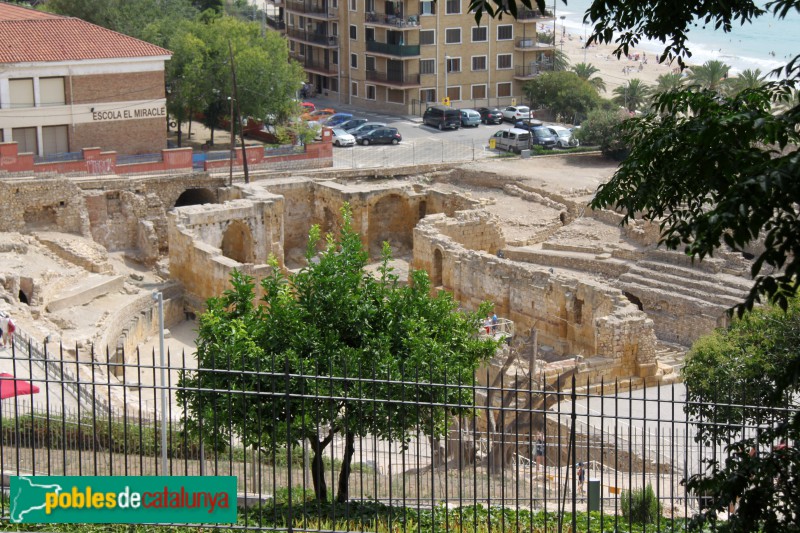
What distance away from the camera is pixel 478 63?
62.0 metres

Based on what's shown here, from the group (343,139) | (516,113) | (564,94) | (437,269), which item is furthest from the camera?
(564,94)

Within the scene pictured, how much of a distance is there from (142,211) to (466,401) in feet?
86.3

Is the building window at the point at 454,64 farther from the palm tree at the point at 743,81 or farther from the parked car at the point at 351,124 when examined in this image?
the palm tree at the point at 743,81

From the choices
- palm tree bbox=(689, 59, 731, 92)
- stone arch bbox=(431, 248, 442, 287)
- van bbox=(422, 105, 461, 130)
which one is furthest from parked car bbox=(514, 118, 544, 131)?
stone arch bbox=(431, 248, 442, 287)

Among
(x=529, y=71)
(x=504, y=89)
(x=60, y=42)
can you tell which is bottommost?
(x=504, y=89)

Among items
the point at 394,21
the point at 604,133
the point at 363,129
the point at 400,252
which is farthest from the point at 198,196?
the point at 394,21

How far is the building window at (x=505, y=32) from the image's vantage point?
61531 millimetres

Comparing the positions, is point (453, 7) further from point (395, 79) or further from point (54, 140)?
point (54, 140)

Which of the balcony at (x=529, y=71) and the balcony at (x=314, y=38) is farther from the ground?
the balcony at (x=314, y=38)

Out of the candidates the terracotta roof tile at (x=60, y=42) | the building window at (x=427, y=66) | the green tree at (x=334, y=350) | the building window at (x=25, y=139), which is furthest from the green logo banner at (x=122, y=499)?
the building window at (x=427, y=66)

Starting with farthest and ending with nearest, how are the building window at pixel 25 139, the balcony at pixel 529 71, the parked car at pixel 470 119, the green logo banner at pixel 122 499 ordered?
the balcony at pixel 529 71, the parked car at pixel 470 119, the building window at pixel 25 139, the green logo banner at pixel 122 499

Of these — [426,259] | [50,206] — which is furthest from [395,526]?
[50,206]

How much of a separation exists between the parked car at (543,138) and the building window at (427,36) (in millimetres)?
10216

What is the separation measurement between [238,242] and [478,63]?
887 inches
